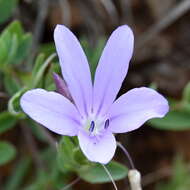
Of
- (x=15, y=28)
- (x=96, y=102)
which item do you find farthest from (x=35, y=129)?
(x=96, y=102)

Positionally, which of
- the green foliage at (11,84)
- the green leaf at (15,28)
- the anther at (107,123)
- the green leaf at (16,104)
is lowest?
the green foliage at (11,84)

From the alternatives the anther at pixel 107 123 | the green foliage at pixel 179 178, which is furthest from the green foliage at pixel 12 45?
the green foliage at pixel 179 178

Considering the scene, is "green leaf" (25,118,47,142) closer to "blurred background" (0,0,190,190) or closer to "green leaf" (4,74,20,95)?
"blurred background" (0,0,190,190)

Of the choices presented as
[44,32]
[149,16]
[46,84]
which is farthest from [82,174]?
[149,16]

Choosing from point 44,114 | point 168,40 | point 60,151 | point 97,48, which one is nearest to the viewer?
point 44,114

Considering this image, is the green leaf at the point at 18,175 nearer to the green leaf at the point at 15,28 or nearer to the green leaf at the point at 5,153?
the green leaf at the point at 5,153

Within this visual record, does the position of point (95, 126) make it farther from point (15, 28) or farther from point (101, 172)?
point (15, 28)

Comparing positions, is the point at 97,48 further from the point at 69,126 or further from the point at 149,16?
the point at 69,126
